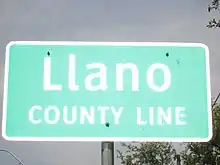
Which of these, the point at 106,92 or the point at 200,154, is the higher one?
the point at 106,92

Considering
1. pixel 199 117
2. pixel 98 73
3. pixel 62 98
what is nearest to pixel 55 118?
pixel 62 98

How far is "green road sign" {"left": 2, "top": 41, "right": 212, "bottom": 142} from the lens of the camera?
9.51 ft

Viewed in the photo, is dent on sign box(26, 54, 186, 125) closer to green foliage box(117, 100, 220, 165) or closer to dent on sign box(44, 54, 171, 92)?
dent on sign box(44, 54, 171, 92)

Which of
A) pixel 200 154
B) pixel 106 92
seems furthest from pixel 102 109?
pixel 200 154

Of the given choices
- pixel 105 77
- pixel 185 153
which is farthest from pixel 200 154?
pixel 105 77

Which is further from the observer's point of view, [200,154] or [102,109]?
[200,154]

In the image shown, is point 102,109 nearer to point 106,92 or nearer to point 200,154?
point 106,92

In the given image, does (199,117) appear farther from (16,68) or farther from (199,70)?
(16,68)

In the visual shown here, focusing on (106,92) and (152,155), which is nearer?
(106,92)

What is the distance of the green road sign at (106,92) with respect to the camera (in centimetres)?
290

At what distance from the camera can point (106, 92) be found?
9.64ft

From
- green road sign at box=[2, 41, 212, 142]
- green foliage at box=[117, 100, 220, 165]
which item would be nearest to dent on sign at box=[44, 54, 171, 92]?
green road sign at box=[2, 41, 212, 142]

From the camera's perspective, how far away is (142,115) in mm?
2910

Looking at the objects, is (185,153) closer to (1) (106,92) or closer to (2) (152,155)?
(2) (152,155)
